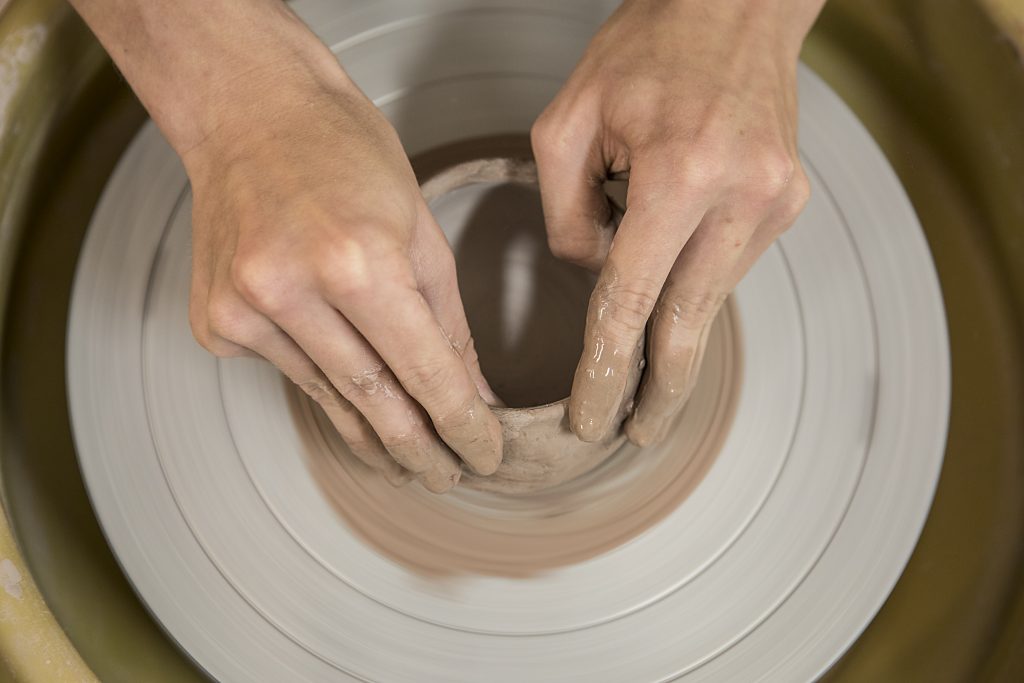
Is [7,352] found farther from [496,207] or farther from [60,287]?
[496,207]

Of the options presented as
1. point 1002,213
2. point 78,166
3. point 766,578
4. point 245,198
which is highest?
point 245,198

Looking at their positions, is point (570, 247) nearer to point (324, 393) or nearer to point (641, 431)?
point (641, 431)

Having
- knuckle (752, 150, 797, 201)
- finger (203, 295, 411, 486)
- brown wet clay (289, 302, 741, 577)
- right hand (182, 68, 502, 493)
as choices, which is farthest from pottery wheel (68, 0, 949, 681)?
knuckle (752, 150, 797, 201)

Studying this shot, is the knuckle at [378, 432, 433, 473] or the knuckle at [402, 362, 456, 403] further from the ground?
the knuckle at [402, 362, 456, 403]

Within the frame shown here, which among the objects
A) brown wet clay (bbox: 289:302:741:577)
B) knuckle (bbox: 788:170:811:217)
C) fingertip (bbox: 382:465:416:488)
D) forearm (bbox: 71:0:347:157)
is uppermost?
forearm (bbox: 71:0:347:157)

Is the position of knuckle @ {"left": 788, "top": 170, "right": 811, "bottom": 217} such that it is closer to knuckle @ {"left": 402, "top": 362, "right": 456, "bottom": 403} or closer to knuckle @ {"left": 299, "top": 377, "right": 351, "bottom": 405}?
knuckle @ {"left": 402, "top": 362, "right": 456, "bottom": 403}

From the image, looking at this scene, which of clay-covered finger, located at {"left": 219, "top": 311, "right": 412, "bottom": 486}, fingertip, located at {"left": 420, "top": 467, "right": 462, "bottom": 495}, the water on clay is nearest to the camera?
clay-covered finger, located at {"left": 219, "top": 311, "right": 412, "bottom": 486}

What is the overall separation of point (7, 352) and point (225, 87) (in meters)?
0.64

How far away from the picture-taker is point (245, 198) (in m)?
0.95

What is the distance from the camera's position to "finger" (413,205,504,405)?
3.28 ft

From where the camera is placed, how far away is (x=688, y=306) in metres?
1.06

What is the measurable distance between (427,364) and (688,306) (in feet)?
1.12

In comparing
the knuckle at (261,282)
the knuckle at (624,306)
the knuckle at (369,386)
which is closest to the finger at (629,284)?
the knuckle at (624,306)

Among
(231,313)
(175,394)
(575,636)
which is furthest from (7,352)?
(575,636)
